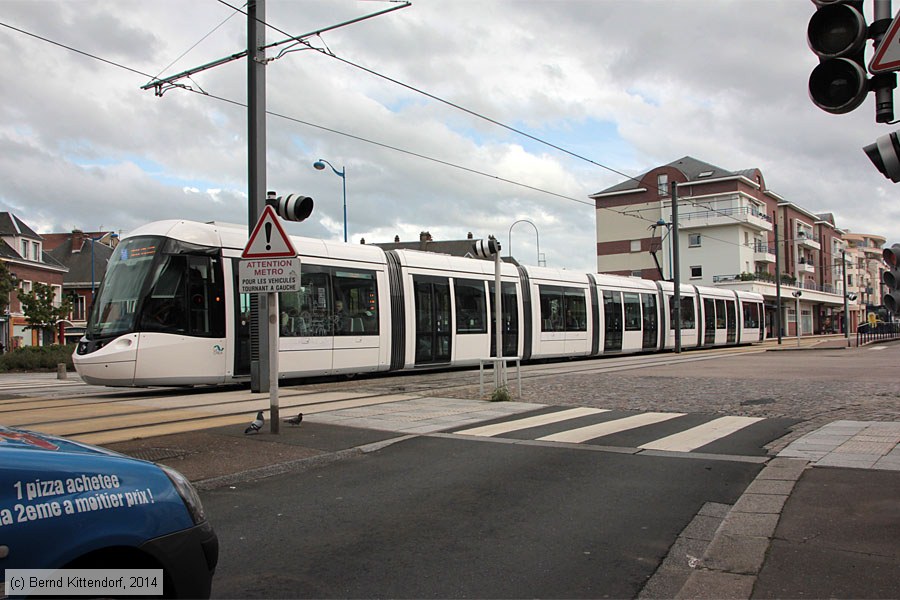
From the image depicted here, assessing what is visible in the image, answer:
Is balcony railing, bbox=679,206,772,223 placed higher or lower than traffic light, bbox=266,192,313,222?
higher

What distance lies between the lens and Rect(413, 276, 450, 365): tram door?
19297 mm

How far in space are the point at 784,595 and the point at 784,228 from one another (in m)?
84.6

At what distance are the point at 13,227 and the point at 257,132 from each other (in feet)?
180

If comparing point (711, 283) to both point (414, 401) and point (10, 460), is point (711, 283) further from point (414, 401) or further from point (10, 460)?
point (10, 460)

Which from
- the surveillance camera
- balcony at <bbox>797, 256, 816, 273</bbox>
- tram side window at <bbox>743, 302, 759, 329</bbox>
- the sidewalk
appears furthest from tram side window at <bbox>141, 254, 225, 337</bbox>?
balcony at <bbox>797, 256, 816, 273</bbox>

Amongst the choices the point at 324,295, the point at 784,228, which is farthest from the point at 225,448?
the point at 784,228

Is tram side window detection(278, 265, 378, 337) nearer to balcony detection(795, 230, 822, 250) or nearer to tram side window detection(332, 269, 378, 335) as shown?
tram side window detection(332, 269, 378, 335)

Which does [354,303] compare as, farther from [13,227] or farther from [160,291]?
[13,227]

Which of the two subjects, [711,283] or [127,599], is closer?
[127,599]

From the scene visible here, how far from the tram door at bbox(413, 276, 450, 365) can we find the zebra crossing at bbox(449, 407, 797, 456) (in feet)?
27.2

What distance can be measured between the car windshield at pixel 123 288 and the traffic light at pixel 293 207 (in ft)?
16.1

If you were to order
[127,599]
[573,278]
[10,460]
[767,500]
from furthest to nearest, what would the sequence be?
A: [573,278] → [767,500] → [127,599] → [10,460]

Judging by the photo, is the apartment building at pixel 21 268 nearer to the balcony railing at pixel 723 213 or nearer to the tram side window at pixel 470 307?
the tram side window at pixel 470 307

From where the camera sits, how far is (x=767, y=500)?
5.75 meters
